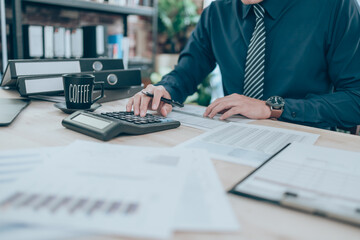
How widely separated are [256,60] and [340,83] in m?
0.31

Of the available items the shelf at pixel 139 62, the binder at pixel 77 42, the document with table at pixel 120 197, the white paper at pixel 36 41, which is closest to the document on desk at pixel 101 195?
the document with table at pixel 120 197

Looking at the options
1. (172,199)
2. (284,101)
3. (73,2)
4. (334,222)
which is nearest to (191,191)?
(172,199)

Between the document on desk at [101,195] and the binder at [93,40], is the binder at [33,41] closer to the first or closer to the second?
the binder at [93,40]

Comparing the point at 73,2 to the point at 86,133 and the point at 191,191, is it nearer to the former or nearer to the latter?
the point at 86,133

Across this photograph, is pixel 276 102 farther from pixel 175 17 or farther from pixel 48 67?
pixel 175 17

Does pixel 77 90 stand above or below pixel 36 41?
below

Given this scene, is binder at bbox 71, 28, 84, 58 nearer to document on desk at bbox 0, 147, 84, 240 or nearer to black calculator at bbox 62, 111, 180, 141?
black calculator at bbox 62, 111, 180, 141

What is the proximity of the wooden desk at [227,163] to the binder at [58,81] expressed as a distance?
0.05 meters

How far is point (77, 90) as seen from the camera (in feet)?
3.01

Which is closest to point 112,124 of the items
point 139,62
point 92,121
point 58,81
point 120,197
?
point 92,121

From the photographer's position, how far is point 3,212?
366mm

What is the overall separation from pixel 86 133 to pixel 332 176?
19.5 inches

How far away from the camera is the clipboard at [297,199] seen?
0.42m

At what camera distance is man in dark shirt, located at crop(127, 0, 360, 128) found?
1.07 meters
